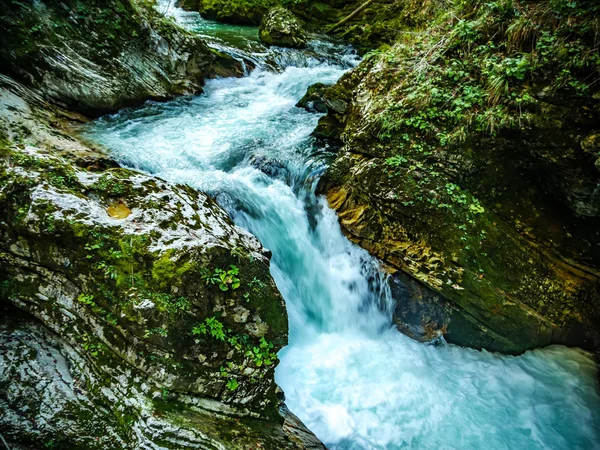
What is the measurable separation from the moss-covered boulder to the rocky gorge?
0.05 feet

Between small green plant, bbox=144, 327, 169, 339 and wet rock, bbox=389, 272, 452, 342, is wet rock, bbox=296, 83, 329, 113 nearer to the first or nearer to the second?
wet rock, bbox=389, 272, 452, 342

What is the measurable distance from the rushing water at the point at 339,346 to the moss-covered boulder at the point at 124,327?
1426mm

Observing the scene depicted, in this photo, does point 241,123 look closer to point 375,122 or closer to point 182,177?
point 182,177

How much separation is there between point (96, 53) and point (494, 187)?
304 inches

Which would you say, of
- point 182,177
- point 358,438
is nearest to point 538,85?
point 358,438

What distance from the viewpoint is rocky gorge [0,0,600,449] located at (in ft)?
9.04

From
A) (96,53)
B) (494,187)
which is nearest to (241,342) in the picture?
(494,187)

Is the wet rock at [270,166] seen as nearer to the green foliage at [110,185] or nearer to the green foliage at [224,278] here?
the green foliage at [110,185]

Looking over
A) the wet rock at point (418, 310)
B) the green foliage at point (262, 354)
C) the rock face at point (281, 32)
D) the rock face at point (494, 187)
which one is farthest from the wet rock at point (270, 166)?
the rock face at point (281, 32)

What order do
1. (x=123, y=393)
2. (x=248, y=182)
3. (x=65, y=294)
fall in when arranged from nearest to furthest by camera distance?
(x=123, y=393) → (x=65, y=294) → (x=248, y=182)

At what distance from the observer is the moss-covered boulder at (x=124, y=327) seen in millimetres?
2527

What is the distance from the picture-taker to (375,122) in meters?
5.47

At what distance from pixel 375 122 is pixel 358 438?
4653 millimetres

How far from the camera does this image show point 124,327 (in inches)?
108
